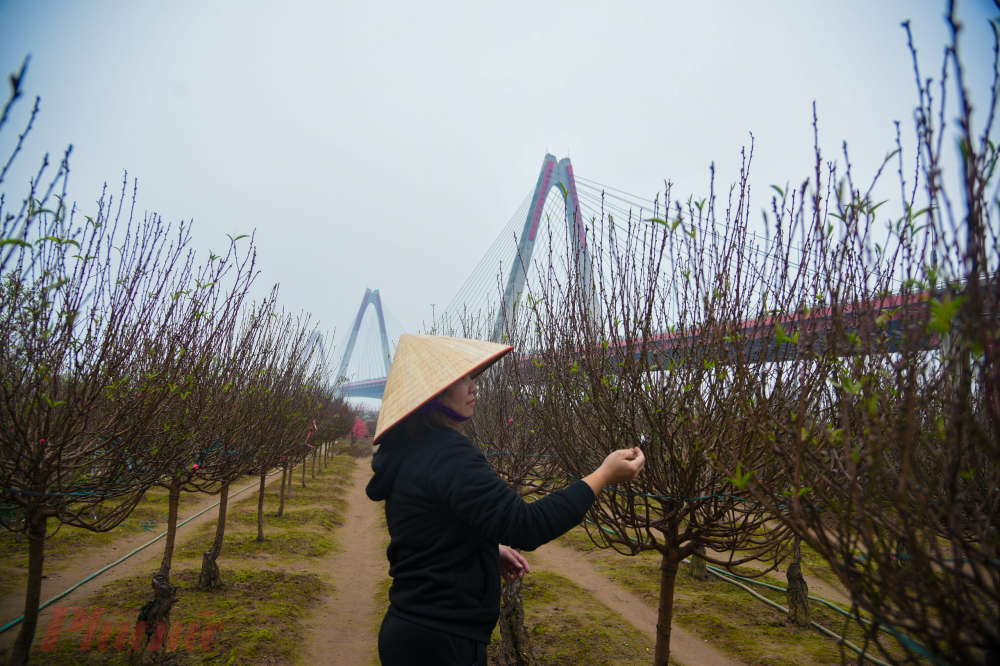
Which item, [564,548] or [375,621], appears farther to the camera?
[564,548]

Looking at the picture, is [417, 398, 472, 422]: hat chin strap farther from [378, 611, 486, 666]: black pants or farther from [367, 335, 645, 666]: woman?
[378, 611, 486, 666]: black pants

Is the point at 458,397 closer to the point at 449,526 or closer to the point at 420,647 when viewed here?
the point at 449,526

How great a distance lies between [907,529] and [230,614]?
22.3 ft

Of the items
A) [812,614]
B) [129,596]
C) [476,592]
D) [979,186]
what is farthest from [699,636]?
[129,596]

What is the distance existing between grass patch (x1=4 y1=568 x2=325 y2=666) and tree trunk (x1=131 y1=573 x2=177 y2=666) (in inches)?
12.2

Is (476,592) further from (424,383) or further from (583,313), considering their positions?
(583,313)

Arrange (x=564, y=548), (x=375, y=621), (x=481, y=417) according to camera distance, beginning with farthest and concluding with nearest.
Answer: (x=564, y=548), (x=481, y=417), (x=375, y=621)

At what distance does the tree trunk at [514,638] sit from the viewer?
472cm

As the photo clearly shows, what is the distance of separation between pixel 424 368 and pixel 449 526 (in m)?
0.61

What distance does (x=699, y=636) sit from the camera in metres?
5.82

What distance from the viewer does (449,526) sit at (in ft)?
5.54

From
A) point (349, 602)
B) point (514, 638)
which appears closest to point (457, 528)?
point (514, 638)

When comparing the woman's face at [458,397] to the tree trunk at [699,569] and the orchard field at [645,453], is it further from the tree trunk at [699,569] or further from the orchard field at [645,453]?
the tree trunk at [699,569]

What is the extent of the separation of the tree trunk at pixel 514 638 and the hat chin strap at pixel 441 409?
11.7 feet
